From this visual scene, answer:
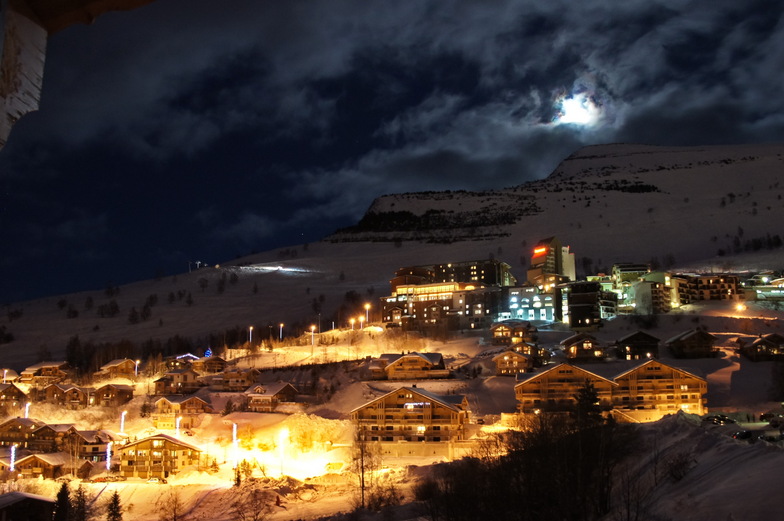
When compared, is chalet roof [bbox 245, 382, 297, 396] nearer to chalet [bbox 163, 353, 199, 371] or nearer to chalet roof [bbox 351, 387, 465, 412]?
chalet roof [bbox 351, 387, 465, 412]

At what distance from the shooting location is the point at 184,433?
40.9 meters

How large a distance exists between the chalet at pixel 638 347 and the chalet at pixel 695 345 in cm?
148


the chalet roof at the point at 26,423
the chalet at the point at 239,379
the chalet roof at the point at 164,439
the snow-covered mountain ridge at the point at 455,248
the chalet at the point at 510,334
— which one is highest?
the snow-covered mountain ridge at the point at 455,248

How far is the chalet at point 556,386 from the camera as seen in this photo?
1490 inches

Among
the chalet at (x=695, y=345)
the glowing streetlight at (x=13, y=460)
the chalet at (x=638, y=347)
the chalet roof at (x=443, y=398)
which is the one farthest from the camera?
the chalet at (x=638, y=347)

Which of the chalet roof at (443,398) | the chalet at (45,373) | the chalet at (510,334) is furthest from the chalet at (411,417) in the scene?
the chalet at (45,373)

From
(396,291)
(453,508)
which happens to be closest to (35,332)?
(396,291)

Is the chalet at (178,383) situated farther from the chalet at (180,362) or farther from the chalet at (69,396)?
the chalet at (180,362)

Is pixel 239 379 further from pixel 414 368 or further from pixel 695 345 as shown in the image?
pixel 695 345

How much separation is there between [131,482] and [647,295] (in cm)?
4864

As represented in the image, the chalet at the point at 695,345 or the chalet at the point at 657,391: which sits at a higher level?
the chalet at the point at 695,345

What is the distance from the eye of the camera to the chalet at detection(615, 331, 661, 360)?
47062 millimetres

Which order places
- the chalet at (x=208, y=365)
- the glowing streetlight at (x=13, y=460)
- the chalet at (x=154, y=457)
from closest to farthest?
the chalet at (x=154, y=457) < the glowing streetlight at (x=13, y=460) < the chalet at (x=208, y=365)

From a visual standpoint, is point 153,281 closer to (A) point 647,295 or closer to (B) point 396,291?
(B) point 396,291
